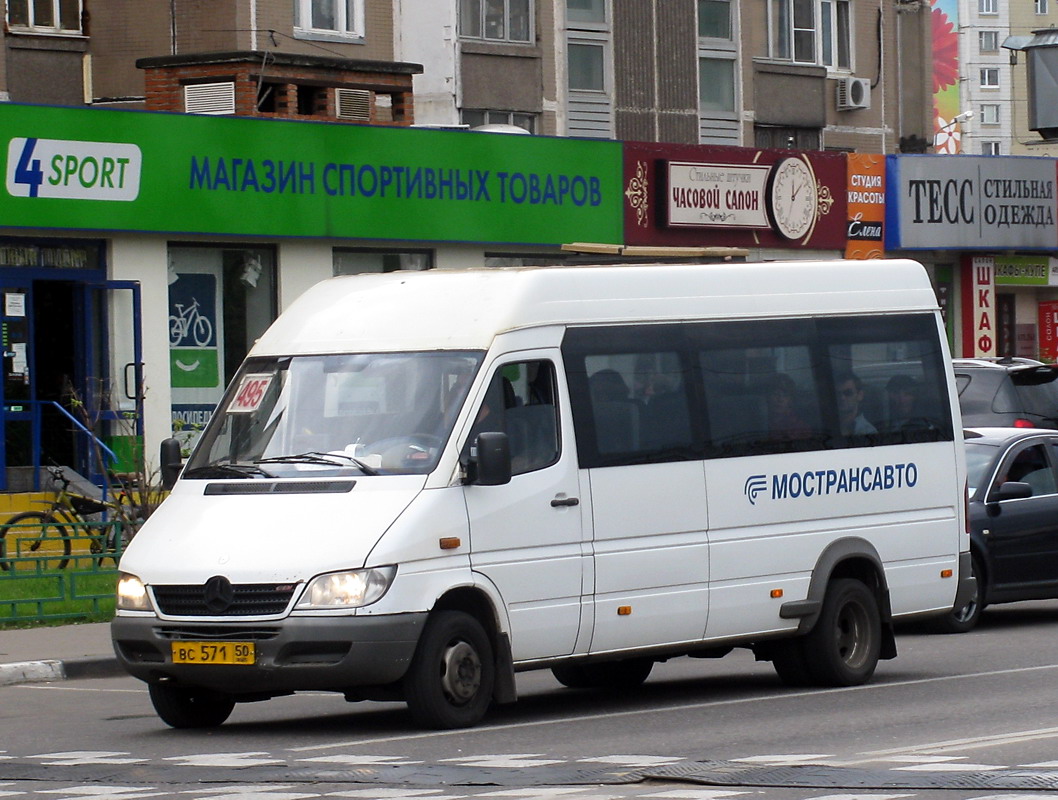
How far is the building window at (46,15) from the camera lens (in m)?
33.2

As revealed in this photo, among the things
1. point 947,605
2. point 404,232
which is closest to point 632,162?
point 404,232

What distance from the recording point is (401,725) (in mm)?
11609

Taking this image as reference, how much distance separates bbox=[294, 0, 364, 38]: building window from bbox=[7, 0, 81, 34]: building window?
345 cm

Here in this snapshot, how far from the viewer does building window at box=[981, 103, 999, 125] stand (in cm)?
13238

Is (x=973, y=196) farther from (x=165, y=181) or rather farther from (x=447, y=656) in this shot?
(x=447, y=656)

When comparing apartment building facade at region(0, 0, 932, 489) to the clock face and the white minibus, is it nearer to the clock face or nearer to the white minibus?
the clock face

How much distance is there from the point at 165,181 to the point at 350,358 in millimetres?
13842

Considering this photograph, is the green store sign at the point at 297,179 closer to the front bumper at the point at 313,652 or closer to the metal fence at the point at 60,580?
the metal fence at the point at 60,580

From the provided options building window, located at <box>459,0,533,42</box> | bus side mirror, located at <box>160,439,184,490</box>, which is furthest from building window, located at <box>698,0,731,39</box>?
bus side mirror, located at <box>160,439,184,490</box>

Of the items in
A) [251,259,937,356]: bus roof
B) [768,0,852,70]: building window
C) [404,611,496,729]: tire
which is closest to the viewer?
[404,611,496,729]: tire


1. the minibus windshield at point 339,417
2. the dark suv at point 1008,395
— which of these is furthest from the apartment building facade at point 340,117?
the minibus windshield at point 339,417

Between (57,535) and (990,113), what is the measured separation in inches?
4682

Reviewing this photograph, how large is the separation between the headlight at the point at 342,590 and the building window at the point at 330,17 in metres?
23.8

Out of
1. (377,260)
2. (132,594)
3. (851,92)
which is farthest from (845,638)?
(851,92)
